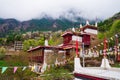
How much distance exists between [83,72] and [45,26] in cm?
17474

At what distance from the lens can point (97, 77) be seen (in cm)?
1193

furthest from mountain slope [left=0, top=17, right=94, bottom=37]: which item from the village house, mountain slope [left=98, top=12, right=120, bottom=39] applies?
the village house

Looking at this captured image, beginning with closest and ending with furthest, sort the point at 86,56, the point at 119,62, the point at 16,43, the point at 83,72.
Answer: the point at 83,72 → the point at 119,62 → the point at 86,56 → the point at 16,43

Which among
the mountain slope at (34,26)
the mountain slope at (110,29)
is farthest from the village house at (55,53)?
the mountain slope at (34,26)

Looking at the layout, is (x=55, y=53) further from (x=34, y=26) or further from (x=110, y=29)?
(x=34, y=26)

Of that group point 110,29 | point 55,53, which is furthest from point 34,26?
point 55,53

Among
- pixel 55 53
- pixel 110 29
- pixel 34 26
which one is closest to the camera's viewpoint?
pixel 55 53

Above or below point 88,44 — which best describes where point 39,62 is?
below

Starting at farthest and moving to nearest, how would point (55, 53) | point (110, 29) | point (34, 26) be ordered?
point (34, 26) → point (110, 29) → point (55, 53)

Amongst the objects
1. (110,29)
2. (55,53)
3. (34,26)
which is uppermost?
(34,26)

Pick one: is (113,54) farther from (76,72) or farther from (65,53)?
(76,72)

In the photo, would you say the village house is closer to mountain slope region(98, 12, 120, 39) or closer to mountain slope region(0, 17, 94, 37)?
mountain slope region(98, 12, 120, 39)

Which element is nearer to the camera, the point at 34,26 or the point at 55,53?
the point at 55,53

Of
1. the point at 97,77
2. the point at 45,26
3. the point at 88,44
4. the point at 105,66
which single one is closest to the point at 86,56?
the point at 88,44
